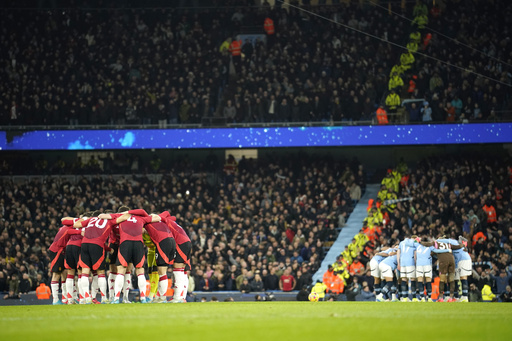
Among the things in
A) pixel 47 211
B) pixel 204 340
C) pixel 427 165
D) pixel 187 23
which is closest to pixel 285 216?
pixel 427 165

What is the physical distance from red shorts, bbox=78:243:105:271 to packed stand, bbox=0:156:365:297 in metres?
9.04

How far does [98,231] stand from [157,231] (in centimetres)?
111

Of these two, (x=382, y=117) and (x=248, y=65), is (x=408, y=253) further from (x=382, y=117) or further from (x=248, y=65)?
(x=248, y=65)

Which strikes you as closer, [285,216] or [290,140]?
[285,216]

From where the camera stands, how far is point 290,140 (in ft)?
99.6

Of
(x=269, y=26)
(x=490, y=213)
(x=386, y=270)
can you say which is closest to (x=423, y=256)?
(x=386, y=270)

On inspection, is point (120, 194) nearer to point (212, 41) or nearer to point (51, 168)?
point (51, 168)

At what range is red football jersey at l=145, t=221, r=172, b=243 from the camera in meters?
15.3

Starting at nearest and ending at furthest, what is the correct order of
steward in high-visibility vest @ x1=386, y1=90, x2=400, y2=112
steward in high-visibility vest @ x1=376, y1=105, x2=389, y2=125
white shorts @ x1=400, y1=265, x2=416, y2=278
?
1. white shorts @ x1=400, y1=265, x2=416, y2=278
2. steward in high-visibility vest @ x1=376, y1=105, x2=389, y2=125
3. steward in high-visibility vest @ x1=386, y1=90, x2=400, y2=112

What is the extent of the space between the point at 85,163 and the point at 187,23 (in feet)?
23.8

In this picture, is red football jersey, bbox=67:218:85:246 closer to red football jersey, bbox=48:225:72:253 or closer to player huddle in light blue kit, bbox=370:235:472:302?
red football jersey, bbox=48:225:72:253

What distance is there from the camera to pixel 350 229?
93.9ft

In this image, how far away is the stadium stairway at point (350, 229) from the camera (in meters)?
27.2

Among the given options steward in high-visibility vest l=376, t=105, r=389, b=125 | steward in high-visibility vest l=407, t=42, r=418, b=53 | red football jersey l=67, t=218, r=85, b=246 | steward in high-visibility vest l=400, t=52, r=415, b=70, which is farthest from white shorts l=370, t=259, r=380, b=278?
steward in high-visibility vest l=407, t=42, r=418, b=53
